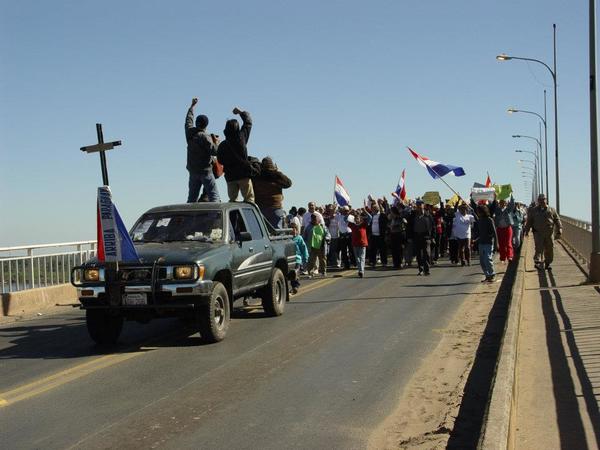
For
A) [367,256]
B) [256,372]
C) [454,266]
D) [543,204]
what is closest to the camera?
[256,372]

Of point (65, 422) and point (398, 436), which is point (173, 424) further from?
point (398, 436)

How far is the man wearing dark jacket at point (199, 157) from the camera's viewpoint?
13938 millimetres

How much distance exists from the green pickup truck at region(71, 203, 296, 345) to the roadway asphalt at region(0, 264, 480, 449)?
45 centimetres

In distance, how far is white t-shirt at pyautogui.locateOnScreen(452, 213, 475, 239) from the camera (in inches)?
931

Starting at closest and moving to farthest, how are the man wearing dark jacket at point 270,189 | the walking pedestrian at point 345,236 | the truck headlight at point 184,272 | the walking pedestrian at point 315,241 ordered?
the truck headlight at point 184,272
the man wearing dark jacket at point 270,189
the walking pedestrian at point 315,241
the walking pedestrian at point 345,236

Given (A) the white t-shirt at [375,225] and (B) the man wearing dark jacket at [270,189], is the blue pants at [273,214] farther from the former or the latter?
(A) the white t-shirt at [375,225]

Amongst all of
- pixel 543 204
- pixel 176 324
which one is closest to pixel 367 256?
pixel 543 204

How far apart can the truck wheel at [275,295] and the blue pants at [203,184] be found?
2.20 meters

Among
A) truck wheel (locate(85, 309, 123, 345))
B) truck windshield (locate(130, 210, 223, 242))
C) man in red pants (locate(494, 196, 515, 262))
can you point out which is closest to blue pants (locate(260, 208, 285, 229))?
truck windshield (locate(130, 210, 223, 242))

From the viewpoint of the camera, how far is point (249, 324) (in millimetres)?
12266

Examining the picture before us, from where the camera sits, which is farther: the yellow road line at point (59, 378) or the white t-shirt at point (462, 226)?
the white t-shirt at point (462, 226)

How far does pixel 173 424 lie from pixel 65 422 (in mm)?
909

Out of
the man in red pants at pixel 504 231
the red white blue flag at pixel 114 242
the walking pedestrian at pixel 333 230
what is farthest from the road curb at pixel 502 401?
the walking pedestrian at pixel 333 230

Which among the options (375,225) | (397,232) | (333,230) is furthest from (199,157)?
(375,225)
